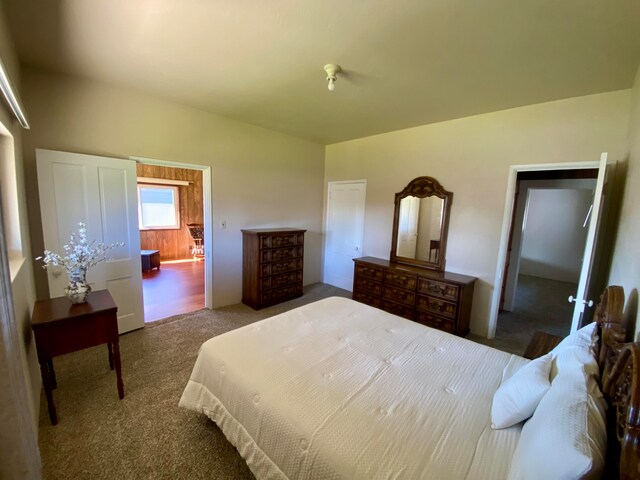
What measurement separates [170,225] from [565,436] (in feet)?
26.4

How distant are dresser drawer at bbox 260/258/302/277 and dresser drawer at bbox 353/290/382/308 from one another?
1.04 metres

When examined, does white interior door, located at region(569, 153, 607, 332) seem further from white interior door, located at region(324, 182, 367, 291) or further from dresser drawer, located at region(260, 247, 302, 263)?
dresser drawer, located at region(260, 247, 302, 263)

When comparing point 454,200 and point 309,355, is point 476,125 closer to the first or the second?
point 454,200

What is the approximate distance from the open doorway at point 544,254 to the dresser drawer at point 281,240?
119 inches

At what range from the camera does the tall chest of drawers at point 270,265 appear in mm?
3832

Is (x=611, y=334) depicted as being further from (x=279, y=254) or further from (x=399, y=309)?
(x=279, y=254)

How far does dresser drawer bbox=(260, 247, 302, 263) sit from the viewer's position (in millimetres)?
3879

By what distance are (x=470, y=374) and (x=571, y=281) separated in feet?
21.8

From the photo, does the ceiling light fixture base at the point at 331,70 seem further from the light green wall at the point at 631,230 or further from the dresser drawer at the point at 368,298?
the dresser drawer at the point at 368,298

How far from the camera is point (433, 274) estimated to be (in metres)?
3.37

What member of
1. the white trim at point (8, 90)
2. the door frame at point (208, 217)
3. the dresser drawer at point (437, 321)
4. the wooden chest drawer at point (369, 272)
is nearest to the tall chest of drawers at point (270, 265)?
the door frame at point (208, 217)

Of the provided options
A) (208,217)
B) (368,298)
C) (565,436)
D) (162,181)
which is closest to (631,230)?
(565,436)

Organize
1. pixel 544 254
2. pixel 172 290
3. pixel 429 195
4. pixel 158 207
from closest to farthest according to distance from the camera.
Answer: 1. pixel 429 195
2. pixel 172 290
3. pixel 544 254
4. pixel 158 207

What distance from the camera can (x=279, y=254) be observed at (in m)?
4.06
